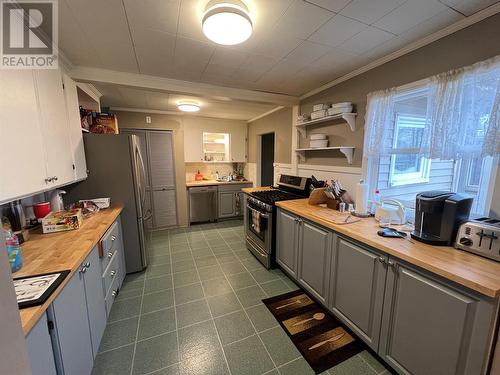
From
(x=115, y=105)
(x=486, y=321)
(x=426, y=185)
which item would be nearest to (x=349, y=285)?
(x=486, y=321)

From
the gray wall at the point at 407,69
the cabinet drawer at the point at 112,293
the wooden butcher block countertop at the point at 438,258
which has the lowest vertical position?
the cabinet drawer at the point at 112,293

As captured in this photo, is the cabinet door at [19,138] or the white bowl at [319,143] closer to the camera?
the cabinet door at [19,138]

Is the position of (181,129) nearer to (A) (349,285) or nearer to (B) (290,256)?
(B) (290,256)

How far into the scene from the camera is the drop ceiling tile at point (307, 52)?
1749mm

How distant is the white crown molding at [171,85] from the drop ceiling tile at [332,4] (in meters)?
1.63

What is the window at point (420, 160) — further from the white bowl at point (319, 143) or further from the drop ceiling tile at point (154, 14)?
the drop ceiling tile at point (154, 14)

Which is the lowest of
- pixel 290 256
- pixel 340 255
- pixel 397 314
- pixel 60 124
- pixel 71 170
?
pixel 290 256

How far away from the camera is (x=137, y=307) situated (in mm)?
2047

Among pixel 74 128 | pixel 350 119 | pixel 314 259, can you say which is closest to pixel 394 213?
pixel 314 259

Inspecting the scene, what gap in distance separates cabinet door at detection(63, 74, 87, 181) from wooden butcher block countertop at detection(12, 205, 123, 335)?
582 millimetres

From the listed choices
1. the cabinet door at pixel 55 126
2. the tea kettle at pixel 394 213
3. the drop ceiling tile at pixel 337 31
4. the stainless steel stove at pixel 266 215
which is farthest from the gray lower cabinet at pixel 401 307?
the cabinet door at pixel 55 126

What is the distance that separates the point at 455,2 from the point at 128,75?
9.08ft

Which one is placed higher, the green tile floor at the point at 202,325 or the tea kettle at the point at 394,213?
the tea kettle at the point at 394,213

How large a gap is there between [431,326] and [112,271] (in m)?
2.46
